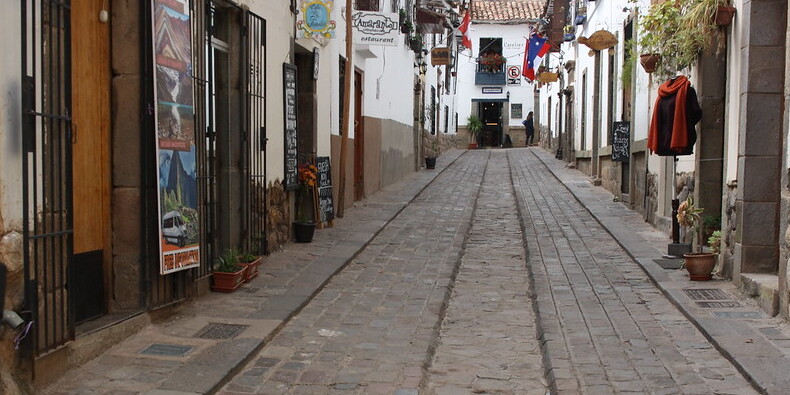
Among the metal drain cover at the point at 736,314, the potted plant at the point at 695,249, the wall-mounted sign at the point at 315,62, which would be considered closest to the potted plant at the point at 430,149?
the wall-mounted sign at the point at 315,62

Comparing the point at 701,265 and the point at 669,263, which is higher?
the point at 701,265

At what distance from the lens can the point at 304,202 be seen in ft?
33.4

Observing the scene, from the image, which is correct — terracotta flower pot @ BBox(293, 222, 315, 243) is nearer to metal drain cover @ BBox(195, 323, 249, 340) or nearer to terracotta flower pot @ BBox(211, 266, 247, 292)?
terracotta flower pot @ BBox(211, 266, 247, 292)

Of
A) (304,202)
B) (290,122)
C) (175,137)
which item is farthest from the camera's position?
(304,202)

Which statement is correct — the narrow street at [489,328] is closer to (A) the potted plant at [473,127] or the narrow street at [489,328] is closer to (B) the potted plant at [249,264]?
(B) the potted plant at [249,264]

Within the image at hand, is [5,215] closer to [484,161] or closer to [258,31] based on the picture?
[258,31]

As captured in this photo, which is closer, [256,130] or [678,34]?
[256,130]

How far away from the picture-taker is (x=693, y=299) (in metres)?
6.65

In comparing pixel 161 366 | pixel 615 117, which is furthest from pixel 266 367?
pixel 615 117

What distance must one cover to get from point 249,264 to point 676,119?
493 centimetres

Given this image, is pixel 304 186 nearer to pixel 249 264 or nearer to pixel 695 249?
pixel 249 264

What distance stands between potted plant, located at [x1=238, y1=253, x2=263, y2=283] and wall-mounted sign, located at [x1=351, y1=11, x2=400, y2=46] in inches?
231

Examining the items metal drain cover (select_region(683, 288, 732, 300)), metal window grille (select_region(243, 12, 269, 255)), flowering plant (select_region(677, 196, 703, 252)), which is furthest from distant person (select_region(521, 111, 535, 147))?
metal drain cover (select_region(683, 288, 732, 300))

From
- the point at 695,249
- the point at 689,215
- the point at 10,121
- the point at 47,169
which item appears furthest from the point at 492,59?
the point at 10,121
